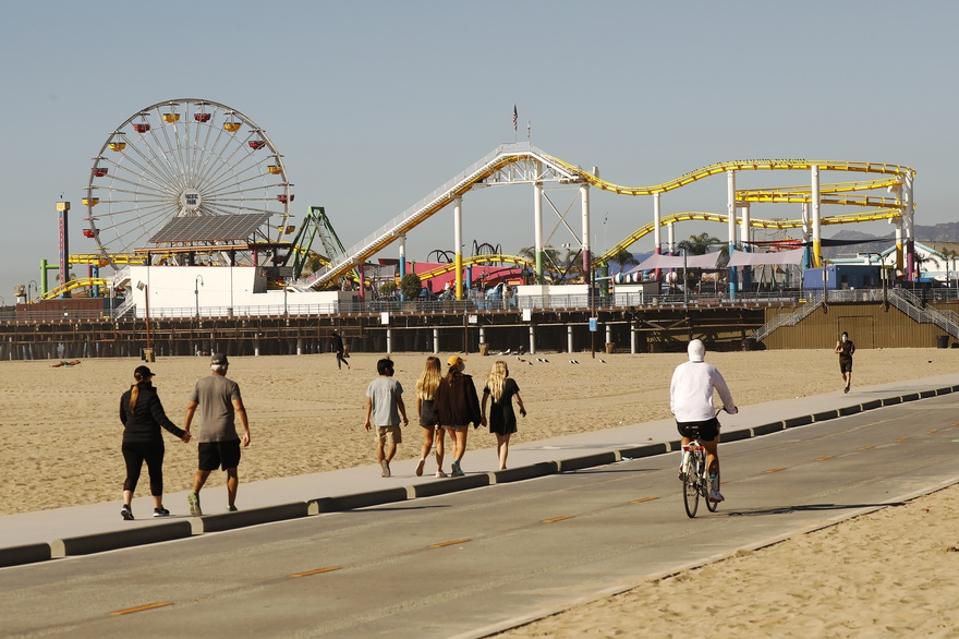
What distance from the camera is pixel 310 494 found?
61.0 ft

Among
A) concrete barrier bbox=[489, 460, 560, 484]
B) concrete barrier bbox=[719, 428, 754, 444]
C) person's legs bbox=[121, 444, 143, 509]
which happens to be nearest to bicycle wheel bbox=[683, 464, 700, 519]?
concrete barrier bbox=[489, 460, 560, 484]

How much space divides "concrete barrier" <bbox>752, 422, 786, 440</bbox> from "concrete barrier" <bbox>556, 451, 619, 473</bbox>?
631 cm

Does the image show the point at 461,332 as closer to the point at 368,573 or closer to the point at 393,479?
the point at 393,479

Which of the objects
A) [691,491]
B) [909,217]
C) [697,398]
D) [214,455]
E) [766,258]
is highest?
[909,217]

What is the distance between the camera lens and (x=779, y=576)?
11.2 meters

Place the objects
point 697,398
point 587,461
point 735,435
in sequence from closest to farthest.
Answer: point 697,398 < point 587,461 < point 735,435

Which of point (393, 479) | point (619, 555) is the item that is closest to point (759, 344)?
point (393, 479)

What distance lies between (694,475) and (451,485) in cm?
534

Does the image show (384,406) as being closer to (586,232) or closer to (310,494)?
(310,494)

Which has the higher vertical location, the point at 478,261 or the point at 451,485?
the point at 478,261

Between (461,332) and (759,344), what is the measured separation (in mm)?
26426

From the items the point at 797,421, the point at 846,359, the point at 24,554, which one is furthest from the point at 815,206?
the point at 24,554

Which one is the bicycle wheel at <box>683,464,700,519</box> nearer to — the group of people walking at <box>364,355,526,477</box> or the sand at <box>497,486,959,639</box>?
the sand at <box>497,486,959,639</box>

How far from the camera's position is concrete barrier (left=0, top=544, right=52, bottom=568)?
13.9 metres
